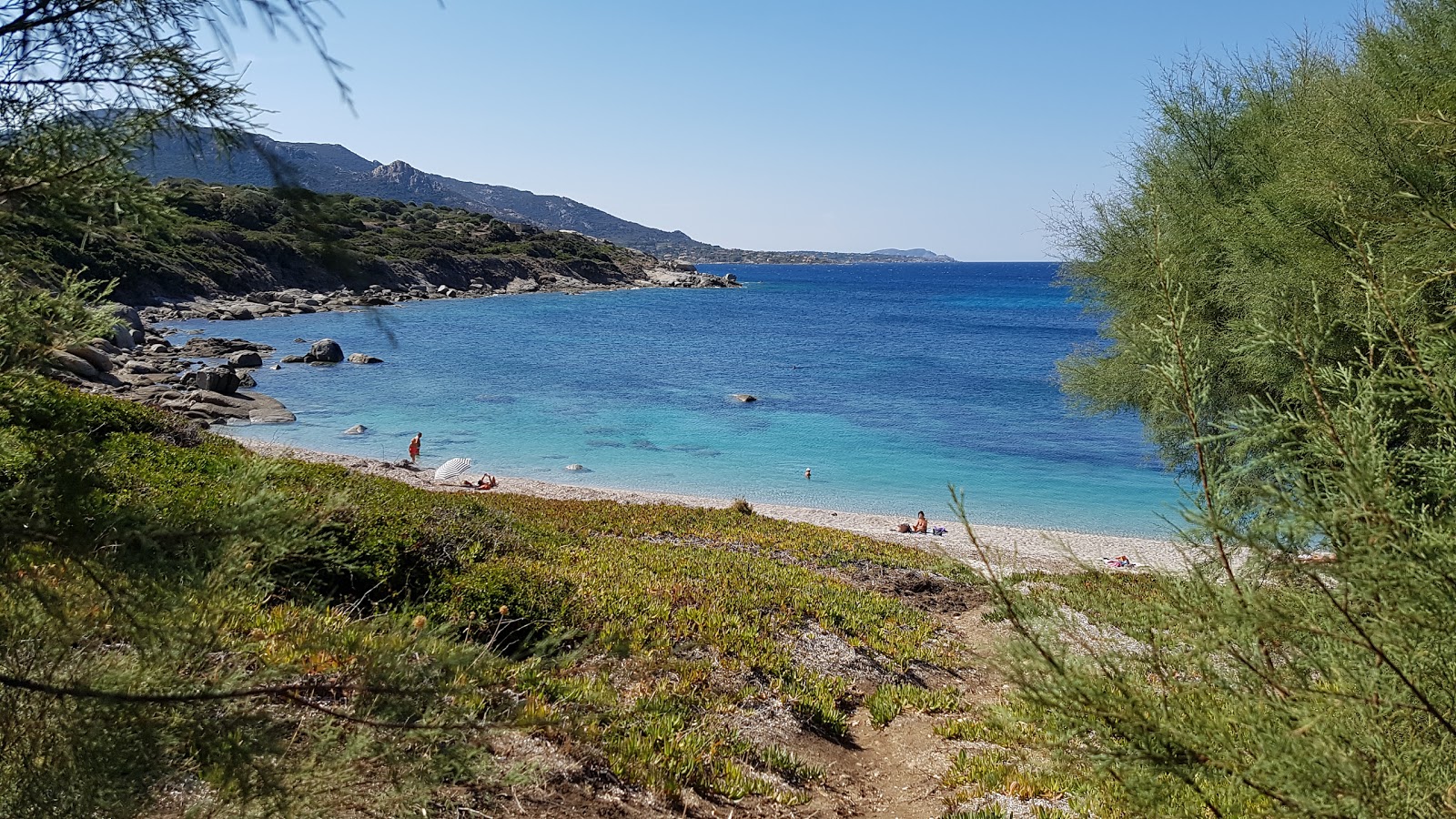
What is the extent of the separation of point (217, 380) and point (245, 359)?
966cm

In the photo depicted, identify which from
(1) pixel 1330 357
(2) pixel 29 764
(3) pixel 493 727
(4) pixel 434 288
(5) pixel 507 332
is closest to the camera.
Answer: (2) pixel 29 764

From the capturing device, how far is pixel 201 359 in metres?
42.8

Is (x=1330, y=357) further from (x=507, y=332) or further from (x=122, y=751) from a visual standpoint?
(x=507, y=332)

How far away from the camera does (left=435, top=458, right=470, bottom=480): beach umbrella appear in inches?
977

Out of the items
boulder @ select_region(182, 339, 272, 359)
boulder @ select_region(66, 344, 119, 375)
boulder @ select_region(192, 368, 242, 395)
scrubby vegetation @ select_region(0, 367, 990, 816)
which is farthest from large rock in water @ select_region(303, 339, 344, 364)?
scrubby vegetation @ select_region(0, 367, 990, 816)

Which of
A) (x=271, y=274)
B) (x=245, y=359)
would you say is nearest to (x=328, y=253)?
(x=245, y=359)

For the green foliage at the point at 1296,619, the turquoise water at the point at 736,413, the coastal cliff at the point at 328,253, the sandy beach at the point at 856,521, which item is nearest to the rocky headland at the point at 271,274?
the coastal cliff at the point at 328,253

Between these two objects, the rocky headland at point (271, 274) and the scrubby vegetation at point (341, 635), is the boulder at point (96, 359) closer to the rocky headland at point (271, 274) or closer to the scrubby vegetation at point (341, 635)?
the rocky headland at point (271, 274)

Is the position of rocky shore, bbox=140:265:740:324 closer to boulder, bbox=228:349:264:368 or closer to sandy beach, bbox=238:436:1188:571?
boulder, bbox=228:349:264:368

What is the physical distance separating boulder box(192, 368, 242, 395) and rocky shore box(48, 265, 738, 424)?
0.04m

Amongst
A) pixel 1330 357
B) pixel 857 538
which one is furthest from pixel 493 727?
pixel 857 538

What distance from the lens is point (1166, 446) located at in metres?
18.2

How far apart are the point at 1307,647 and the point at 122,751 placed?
4088 millimetres

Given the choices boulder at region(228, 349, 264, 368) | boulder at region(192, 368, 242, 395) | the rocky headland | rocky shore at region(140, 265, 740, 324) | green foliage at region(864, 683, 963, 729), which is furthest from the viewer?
rocky shore at region(140, 265, 740, 324)
